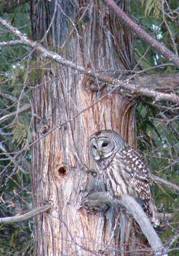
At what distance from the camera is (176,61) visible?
4.26m

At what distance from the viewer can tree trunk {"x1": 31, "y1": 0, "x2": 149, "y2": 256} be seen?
510 centimetres

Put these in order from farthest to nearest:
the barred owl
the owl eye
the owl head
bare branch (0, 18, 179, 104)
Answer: the barred owl < the owl eye < the owl head < bare branch (0, 18, 179, 104)

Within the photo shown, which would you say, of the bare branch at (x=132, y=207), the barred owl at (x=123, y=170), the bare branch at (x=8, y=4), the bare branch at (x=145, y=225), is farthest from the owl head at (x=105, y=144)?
the bare branch at (x=8, y=4)

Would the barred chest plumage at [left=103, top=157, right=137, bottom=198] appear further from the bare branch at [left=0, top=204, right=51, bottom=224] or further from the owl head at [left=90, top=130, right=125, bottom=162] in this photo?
the bare branch at [left=0, top=204, right=51, bottom=224]

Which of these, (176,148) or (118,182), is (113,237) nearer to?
(118,182)

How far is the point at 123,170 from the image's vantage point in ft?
19.2

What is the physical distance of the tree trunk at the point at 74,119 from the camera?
5102mm

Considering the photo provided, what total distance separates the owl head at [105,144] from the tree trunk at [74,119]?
5 cm

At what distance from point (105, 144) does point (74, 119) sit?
0.54 metres

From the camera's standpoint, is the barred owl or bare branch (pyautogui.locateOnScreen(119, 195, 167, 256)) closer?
bare branch (pyautogui.locateOnScreen(119, 195, 167, 256))

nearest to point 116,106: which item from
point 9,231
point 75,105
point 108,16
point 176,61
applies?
point 75,105

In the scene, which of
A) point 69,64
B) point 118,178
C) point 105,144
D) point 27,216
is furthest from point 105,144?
point 69,64

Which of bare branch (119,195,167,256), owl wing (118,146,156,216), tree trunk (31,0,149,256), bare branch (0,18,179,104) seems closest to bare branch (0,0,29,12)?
tree trunk (31,0,149,256)

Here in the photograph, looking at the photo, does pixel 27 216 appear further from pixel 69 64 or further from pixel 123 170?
pixel 123 170
